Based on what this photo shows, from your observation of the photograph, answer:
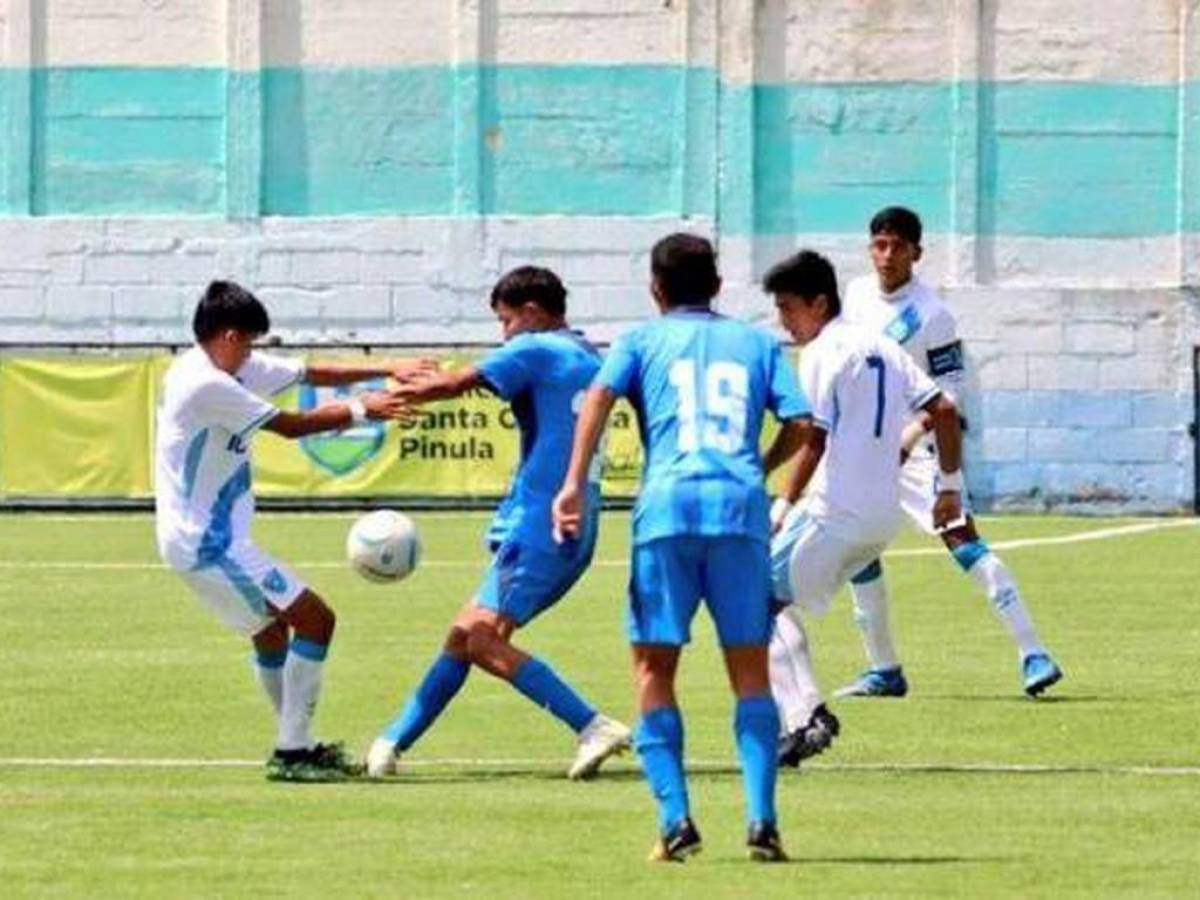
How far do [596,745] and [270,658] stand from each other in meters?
1.52

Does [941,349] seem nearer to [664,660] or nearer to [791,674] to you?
[791,674]

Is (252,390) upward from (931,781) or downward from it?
upward

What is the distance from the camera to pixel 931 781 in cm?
1598

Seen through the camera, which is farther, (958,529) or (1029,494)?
(1029,494)

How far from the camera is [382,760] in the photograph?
16234 mm

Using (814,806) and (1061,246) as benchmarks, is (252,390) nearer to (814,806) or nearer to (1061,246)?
(814,806)

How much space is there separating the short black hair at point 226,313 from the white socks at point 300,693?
127cm

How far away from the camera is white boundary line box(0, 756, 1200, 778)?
16.4m

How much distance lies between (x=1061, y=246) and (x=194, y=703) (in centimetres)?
2667

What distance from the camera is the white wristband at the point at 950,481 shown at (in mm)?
19038

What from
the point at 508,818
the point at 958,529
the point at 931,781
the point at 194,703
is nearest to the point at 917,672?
the point at 958,529

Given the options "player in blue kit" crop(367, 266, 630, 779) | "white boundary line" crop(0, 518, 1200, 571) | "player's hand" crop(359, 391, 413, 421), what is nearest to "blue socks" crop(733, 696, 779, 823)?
"player in blue kit" crop(367, 266, 630, 779)

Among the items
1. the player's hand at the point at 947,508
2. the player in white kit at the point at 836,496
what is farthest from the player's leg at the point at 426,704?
the player's hand at the point at 947,508

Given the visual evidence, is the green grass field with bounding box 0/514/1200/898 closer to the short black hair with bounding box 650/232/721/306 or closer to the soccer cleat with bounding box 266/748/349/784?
the soccer cleat with bounding box 266/748/349/784
